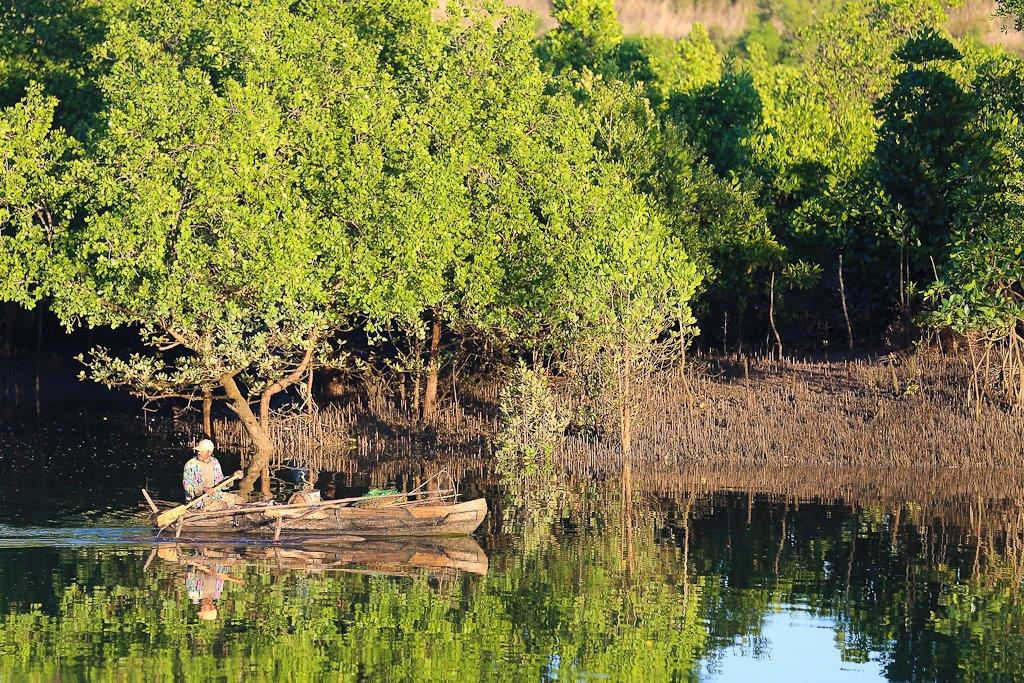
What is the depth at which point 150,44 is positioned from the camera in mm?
37344

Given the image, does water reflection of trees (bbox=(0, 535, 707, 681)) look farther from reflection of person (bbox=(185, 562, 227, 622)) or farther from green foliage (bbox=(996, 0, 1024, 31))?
green foliage (bbox=(996, 0, 1024, 31))

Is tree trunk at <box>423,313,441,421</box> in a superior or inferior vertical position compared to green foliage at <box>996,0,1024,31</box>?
inferior

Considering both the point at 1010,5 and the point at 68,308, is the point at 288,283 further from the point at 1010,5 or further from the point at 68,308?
the point at 1010,5

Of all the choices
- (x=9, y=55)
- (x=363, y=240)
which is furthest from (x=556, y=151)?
(x=9, y=55)

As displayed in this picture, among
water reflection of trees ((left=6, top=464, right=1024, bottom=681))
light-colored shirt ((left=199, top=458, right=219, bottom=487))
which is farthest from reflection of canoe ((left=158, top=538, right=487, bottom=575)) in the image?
light-colored shirt ((left=199, top=458, right=219, bottom=487))

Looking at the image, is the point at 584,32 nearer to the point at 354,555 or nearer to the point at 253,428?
the point at 253,428

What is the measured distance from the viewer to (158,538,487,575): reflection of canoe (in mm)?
27703

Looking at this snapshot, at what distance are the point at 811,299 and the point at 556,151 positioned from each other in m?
16.8

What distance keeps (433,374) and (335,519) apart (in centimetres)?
1341

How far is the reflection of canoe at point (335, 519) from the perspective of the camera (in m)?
29.6

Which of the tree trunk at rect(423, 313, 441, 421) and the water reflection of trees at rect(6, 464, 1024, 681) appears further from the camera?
the tree trunk at rect(423, 313, 441, 421)

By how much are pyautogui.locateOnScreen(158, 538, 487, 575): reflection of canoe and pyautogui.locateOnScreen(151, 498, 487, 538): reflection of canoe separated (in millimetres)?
268

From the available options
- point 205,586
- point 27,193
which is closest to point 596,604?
point 205,586

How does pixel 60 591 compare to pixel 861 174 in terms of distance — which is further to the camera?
pixel 861 174
